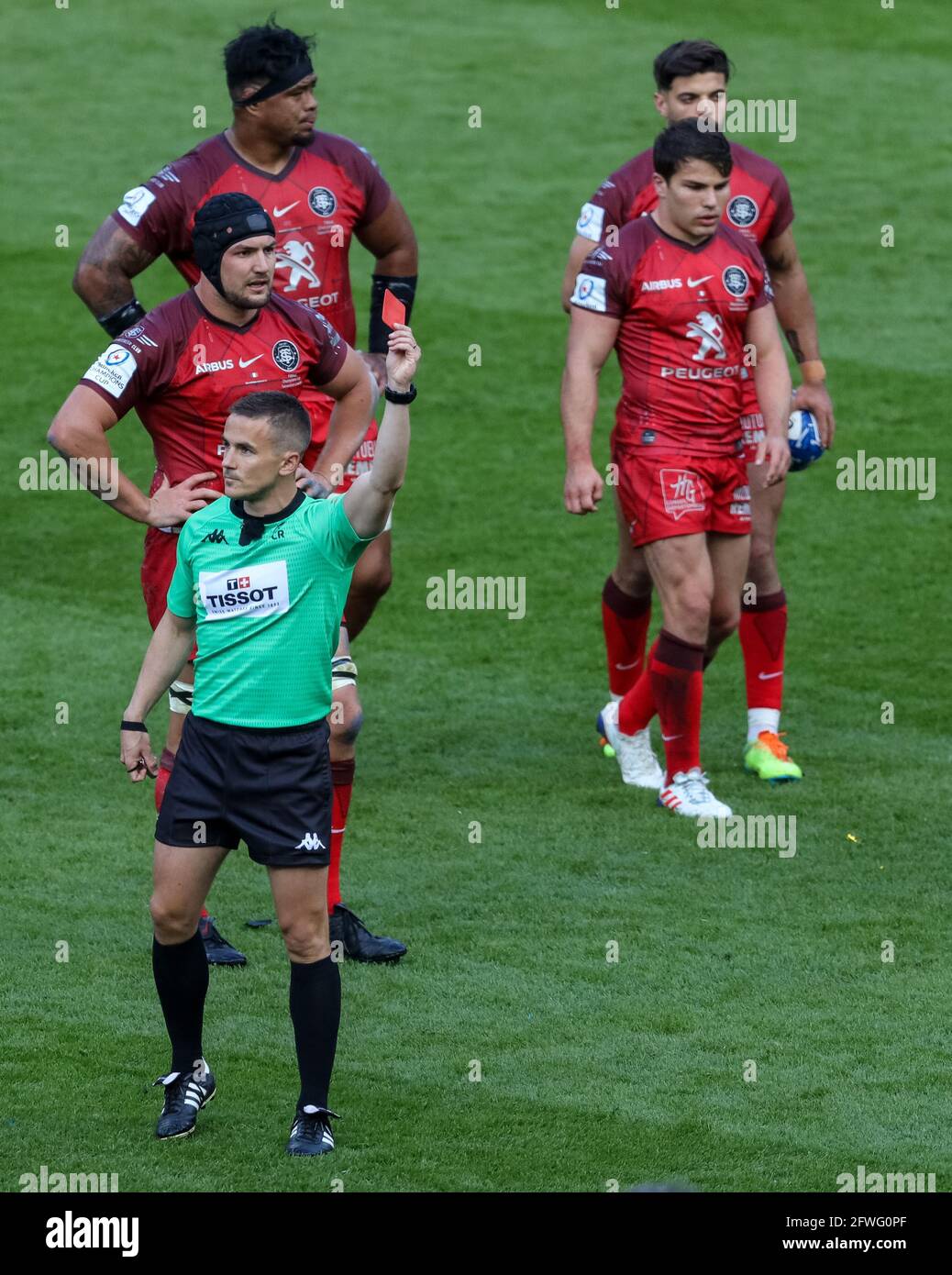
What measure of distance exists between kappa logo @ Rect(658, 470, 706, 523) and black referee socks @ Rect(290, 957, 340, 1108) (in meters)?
2.98

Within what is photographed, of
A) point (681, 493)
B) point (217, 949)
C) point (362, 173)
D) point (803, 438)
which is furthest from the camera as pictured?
point (803, 438)

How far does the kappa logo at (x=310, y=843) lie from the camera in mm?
4828

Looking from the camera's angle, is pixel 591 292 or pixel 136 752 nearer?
pixel 136 752

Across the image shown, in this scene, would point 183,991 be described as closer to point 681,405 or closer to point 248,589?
point 248,589

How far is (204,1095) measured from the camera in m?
5.07

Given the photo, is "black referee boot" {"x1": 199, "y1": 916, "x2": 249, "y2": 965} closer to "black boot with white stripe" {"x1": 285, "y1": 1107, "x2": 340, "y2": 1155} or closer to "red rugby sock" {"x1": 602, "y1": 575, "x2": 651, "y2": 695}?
"black boot with white stripe" {"x1": 285, "y1": 1107, "x2": 340, "y2": 1155}

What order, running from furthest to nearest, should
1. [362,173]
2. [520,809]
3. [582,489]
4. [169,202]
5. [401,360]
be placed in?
[520,809] → [582,489] → [362,173] → [169,202] → [401,360]

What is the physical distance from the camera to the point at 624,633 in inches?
326

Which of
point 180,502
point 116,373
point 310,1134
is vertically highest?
point 116,373

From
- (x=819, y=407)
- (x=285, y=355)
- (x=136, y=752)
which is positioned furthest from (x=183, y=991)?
(x=819, y=407)

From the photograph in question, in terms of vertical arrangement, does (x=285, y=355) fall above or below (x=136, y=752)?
above

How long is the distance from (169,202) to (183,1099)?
2.91 metres
